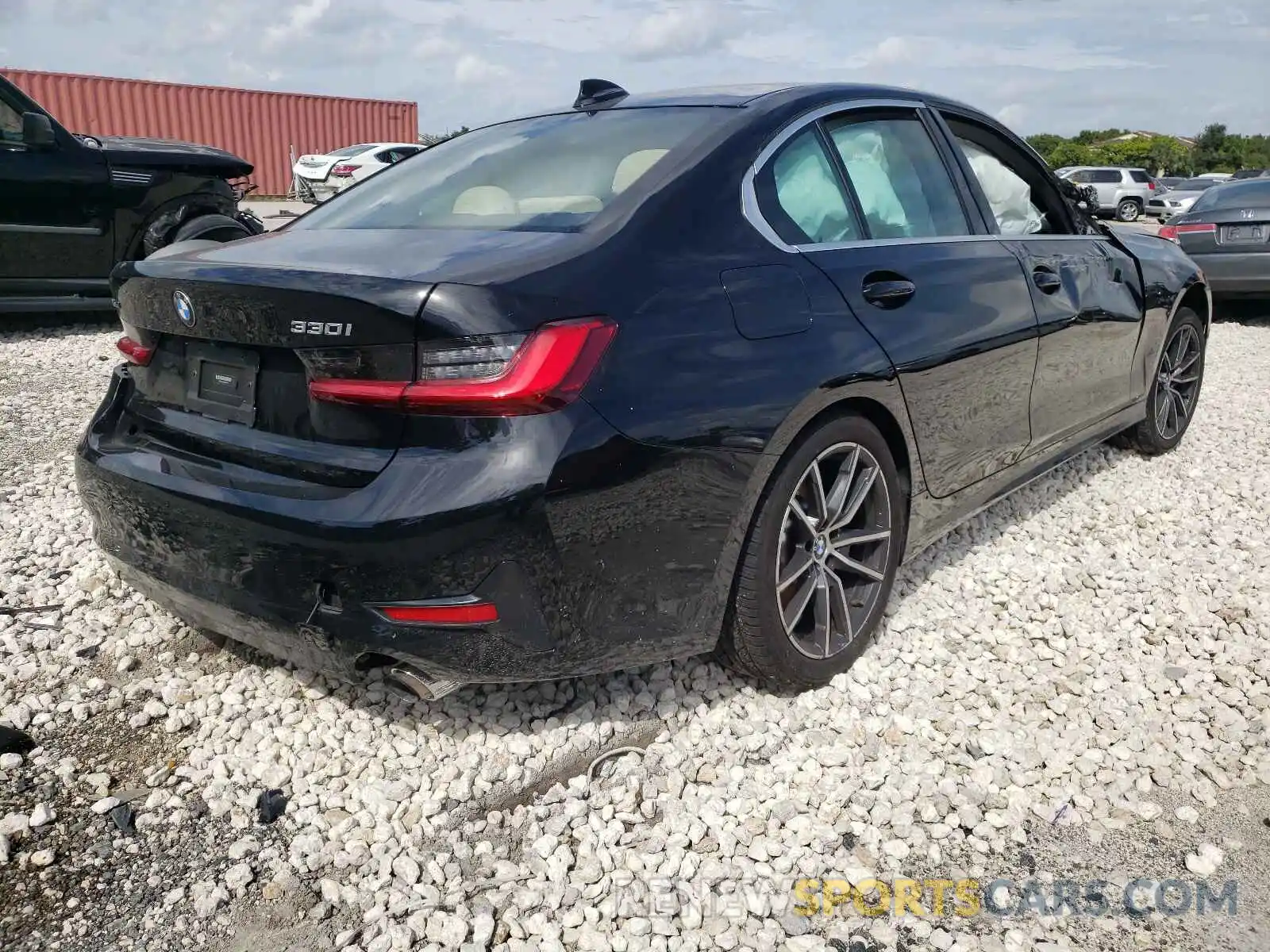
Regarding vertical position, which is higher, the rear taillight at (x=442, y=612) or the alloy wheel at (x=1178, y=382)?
the rear taillight at (x=442, y=612)

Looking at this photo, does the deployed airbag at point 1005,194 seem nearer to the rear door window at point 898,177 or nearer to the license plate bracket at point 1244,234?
the rear door window at point 898,177

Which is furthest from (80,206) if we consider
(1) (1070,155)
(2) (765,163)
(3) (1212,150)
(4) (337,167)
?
(3) (1212,150)

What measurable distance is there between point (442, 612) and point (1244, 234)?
32.4 ft

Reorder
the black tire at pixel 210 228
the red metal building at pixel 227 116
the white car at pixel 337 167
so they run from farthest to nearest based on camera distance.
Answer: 1. the red metal building at pixel 227 116
2. the white car at pixel 337 167
3. the black tire at pixel 210 228

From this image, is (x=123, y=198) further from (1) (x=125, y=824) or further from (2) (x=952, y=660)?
(2) (x=952, y=660)

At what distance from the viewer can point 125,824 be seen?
232cm

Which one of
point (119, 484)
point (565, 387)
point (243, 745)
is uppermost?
point (565, 387)

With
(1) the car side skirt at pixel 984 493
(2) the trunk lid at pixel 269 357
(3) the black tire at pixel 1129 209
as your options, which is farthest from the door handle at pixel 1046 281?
(3) the black tire at pixel 1129 209

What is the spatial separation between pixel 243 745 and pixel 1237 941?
2296 mm

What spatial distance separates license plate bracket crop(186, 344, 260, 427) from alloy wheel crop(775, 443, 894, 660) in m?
1.31

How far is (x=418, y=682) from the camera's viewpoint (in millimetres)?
2291

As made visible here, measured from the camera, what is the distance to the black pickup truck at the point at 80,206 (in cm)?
684

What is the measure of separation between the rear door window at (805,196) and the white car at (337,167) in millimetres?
19113

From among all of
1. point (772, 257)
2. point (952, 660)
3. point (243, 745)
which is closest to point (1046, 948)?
point (952, 660)
